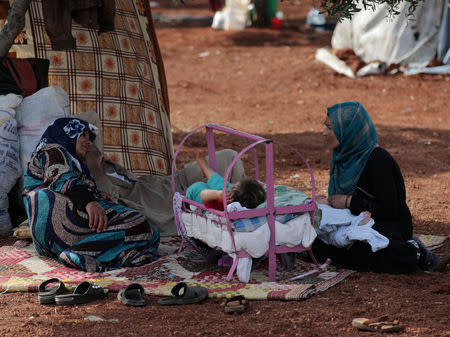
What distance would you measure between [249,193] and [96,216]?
3.39 ft

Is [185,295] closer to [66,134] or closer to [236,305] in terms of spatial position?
[236,305]

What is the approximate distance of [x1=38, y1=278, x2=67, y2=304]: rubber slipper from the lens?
399 cm

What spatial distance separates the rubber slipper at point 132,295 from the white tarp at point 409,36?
28.3 ft

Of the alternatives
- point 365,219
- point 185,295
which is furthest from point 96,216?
point 365,219

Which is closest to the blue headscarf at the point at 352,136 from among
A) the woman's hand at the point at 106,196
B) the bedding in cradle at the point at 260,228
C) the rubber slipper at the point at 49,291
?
the bedding in cradle at the point at 260,228

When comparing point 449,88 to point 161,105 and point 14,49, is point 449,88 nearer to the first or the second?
point 161,105

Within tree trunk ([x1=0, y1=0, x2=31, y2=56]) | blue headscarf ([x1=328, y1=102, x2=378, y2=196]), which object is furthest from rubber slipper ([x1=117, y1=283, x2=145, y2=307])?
tree trunk ([x1=0, y1=0, x2=31, y2=56])

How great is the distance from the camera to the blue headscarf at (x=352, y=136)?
4469 millimetres

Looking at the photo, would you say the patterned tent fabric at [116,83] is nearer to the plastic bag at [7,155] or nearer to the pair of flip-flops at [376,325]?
the plastic bag at [7,155]

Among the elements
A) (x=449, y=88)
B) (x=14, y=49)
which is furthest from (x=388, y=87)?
(x=14, y=49)

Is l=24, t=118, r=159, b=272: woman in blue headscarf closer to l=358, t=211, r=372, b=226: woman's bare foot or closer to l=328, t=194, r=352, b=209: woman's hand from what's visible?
l=328, t=194, r=352, b=209: woman's hand

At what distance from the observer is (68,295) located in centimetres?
396

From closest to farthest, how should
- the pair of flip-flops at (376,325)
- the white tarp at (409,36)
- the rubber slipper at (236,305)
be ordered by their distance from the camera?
the pair of flip-flops at (376,325) → the rubber slipper at (236,305) → the white tarp at (409,36)

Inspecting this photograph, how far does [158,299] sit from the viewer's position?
405cm
